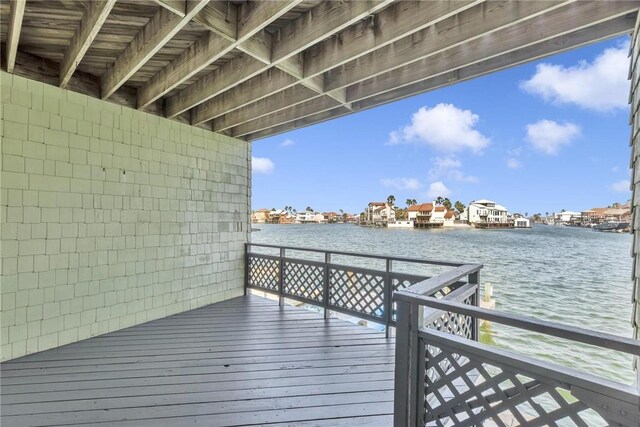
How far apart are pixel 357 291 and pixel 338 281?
0.34 metres

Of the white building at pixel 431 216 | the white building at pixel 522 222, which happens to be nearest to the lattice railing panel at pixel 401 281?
the white building at pixel 431 216

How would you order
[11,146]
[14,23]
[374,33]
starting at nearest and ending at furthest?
1. [14,23]
2. [374,33]
3. [11,146]

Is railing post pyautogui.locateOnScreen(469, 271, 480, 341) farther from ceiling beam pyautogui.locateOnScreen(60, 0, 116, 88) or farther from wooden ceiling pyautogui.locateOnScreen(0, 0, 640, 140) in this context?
ceiling beam pyautogui.locateOnScreen(60, 0, 116, 88)

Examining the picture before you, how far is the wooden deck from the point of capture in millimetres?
2119

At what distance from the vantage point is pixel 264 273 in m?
4.99

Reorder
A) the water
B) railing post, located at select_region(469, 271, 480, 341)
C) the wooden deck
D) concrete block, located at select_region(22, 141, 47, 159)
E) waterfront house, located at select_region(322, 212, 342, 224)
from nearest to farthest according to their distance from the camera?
the wooden deck
railing post, located at select_region(469, 271, 480, 341)
concrete block, located at select_region(22, 141, 47, 159)
the water
waterfront house, located at select_region(322, 212, 342, 224)

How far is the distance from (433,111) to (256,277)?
20.9 metres

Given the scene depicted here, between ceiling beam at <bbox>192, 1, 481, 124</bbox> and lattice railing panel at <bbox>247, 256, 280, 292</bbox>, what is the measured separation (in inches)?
117

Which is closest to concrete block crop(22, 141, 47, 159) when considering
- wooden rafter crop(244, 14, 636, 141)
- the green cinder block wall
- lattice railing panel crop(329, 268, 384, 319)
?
the green cinder block wall

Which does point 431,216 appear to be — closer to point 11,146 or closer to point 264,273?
point 264,273

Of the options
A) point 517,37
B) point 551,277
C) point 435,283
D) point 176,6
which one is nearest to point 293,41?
point 176,6

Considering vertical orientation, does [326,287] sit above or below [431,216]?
below

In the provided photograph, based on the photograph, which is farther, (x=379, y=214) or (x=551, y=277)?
(x=379, y=214)

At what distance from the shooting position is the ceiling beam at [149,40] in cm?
201
